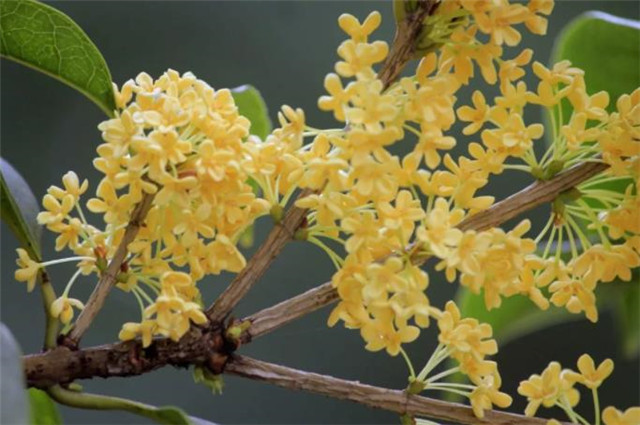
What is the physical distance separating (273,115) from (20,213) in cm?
125

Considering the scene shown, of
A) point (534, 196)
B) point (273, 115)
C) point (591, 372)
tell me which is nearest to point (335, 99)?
point (534, 196)

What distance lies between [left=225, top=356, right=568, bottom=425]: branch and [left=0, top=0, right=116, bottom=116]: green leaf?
238 mm

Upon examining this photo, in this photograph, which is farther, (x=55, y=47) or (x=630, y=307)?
(x=630, y=307)

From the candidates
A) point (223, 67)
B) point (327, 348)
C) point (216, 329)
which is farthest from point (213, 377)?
point (223, 67)

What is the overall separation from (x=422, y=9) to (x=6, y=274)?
140cm

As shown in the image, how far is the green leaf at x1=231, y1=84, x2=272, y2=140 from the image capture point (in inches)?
33.8

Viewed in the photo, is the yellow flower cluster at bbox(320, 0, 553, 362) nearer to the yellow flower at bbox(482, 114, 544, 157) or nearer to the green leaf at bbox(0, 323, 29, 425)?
the yellow flower at bbox(482, 114, 544, 157)

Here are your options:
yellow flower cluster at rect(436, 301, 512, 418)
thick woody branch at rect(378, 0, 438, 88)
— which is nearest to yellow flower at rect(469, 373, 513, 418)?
yellow flower cluster at rect(436, 301, 512, 418)

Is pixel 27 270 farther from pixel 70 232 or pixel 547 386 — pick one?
pixel 547 386

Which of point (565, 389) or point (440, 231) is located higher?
point (440, 231)

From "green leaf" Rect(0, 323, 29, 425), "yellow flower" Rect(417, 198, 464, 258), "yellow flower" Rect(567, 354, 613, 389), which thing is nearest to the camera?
"green leaf" Rect(0, 323, 29, 425)

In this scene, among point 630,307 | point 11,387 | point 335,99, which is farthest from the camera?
point 630,307

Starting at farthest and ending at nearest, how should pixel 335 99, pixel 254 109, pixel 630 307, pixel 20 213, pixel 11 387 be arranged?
pixel 630 307 → pixel 254 109 → pixel 20 213 → pixel 335 99 → pixel 11 387

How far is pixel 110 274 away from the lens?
613mm
